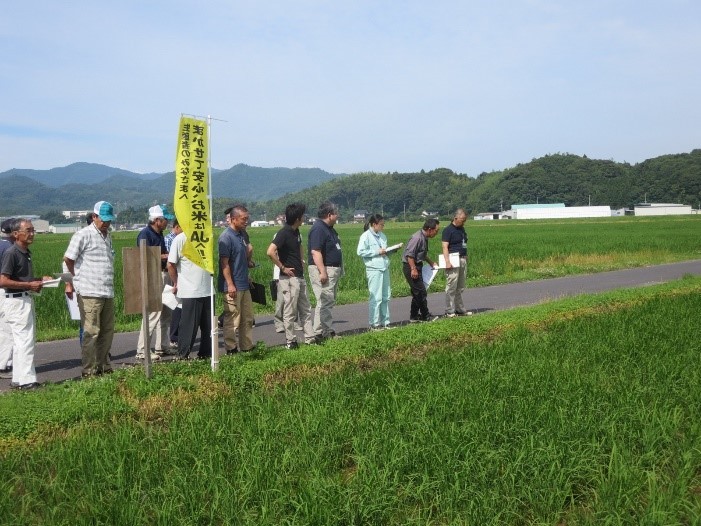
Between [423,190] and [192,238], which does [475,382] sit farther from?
[423,190]

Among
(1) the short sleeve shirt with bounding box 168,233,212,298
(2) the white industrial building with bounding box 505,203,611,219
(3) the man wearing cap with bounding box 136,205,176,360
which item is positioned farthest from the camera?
(2) the white industrial building with bounding box 505,203,611,219

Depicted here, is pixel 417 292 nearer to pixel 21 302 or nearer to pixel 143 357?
pixel 143 357

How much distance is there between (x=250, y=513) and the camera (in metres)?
3.42

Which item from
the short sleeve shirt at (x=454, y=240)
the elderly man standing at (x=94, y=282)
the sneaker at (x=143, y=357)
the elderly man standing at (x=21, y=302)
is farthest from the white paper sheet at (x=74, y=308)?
the short sleeve shirt at (x=454, y=240)

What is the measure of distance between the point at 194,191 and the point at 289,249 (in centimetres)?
211

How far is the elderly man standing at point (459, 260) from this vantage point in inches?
436

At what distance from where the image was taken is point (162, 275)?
8.16m

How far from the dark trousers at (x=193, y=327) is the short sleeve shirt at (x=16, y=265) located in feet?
5.46

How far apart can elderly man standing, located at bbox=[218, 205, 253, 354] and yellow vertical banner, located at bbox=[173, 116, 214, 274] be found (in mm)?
1236

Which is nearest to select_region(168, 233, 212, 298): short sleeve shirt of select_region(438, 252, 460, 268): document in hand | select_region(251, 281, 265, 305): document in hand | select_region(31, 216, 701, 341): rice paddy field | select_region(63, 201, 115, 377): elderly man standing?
select_region(63, 201, 115, 377): elderly man standing

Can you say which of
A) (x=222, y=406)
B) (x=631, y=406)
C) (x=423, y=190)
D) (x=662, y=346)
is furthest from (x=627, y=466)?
(x=423, y=190)

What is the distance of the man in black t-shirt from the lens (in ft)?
27.2

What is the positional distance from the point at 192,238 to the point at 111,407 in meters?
1.81

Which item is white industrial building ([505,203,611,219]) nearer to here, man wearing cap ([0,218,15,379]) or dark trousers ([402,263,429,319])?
dark trousers ([402,263,429,319])
